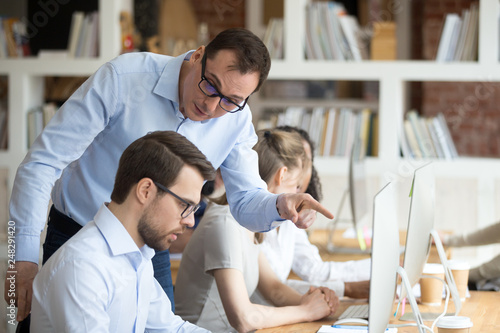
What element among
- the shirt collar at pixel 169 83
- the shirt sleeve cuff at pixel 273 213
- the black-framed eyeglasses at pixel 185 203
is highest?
the shirt collar at pixel 169 83

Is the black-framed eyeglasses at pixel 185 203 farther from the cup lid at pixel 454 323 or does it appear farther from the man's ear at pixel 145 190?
the cup lid at pixel 454 323

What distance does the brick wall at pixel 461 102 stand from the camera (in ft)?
18.5

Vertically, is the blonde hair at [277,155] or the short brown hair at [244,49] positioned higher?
the short brown hair at [244,49]

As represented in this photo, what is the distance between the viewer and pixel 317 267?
256 centimetres

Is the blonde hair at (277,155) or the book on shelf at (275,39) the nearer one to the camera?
the blonde hair at (277,155)

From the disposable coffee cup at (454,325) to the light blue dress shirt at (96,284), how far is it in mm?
651

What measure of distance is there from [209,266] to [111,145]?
16.9 inches

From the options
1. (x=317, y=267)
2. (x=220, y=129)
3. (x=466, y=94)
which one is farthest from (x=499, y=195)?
(x=220, y=129)

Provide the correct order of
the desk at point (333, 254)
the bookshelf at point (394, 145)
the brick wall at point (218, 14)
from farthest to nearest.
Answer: the brick wall at point (218, 14) < the bookshelf at point (394, 145) < the desk at point (333, 254)

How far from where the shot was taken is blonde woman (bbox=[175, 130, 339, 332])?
6.02 ft

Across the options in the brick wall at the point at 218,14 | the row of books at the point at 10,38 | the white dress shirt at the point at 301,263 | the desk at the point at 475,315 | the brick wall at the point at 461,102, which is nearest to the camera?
the desk at the point at 475,315

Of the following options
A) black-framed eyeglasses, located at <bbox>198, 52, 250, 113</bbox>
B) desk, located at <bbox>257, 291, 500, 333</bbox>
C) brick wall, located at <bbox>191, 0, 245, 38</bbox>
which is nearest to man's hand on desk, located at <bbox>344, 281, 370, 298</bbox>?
desk, located at <bbox>257, 291, 500, 333</bbox>

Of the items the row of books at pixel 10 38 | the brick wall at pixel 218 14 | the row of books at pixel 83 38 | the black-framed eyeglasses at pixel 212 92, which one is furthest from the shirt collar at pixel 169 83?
the brick wall at pixel 218 14

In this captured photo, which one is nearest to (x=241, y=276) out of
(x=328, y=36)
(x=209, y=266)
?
(x=209, y=266)
